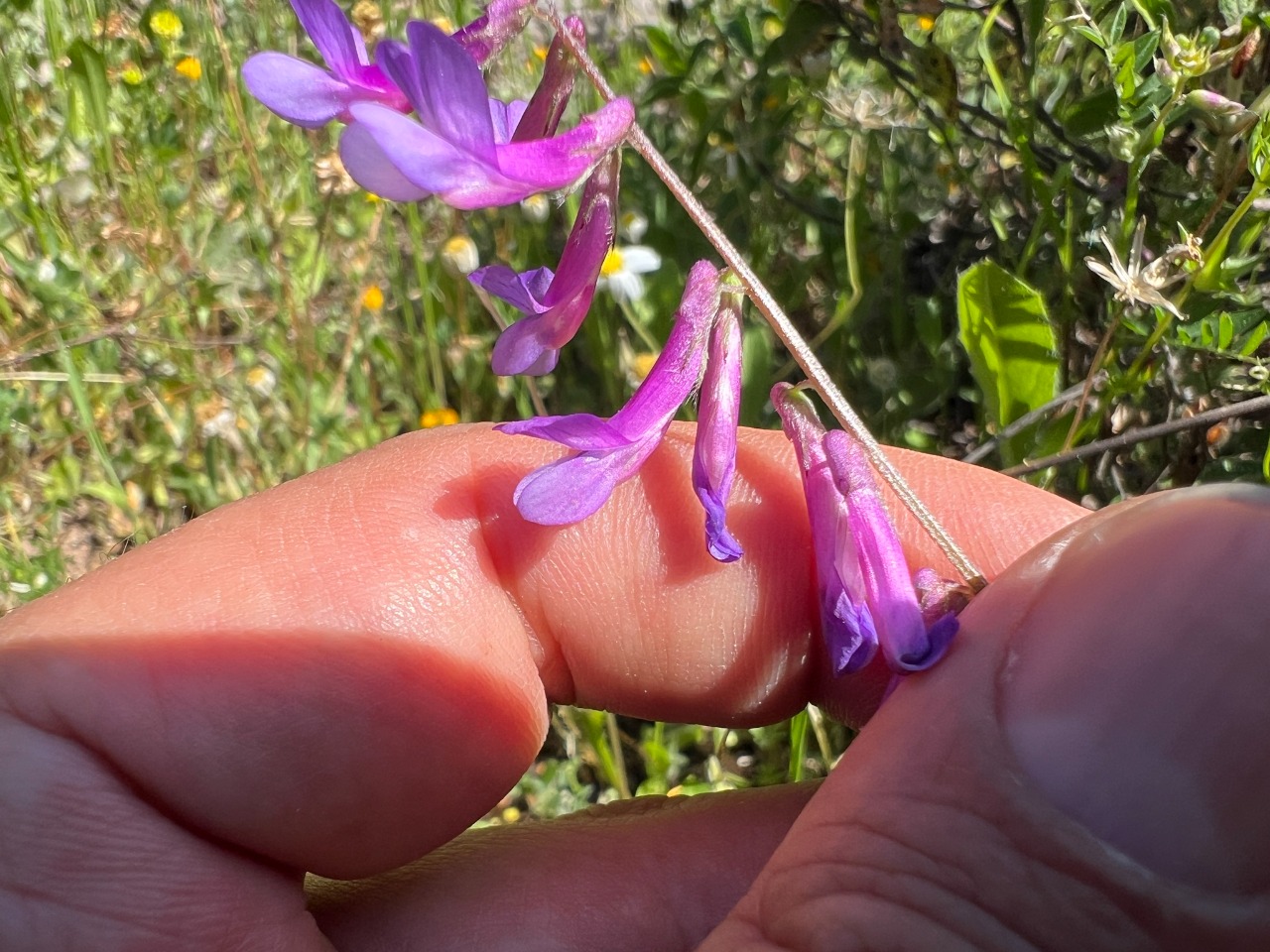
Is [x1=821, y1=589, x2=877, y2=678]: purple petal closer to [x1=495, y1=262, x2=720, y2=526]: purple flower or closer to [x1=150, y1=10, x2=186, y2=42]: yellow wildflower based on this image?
[x1=495, y1=262, x2=720, y2=526]: purple flower

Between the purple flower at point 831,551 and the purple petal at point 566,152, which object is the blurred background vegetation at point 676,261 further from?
the purple petal at point 566,152

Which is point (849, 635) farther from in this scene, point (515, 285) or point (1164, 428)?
point (1164, 428)

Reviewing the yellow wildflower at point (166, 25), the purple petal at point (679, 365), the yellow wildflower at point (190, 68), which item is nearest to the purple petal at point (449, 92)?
the purple petal at point (679, 365)

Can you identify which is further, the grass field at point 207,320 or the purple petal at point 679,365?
the grass field at point 207,320

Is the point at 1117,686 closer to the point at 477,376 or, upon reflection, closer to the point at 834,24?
the point at 834,24

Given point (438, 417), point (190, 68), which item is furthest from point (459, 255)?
point (190, 68)

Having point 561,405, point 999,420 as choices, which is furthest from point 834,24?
point 561,405
